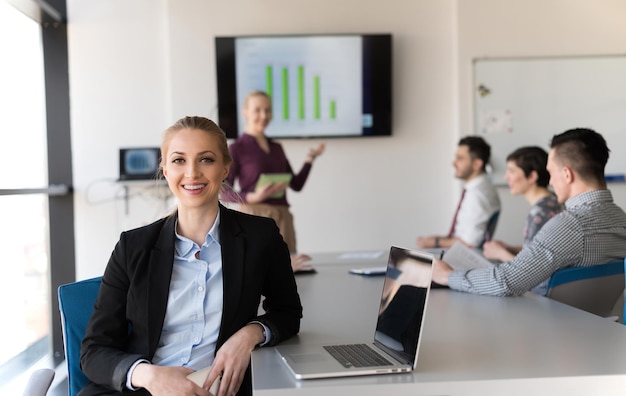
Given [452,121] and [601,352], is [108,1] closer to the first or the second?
[452,121]

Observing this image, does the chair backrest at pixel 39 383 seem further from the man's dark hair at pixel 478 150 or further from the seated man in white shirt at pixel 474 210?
the man's dark hair at pixel 478 150

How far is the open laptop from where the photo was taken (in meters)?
1.38

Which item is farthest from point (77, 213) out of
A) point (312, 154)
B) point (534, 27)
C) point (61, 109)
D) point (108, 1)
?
point (534, 27)

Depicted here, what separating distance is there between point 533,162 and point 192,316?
2.49 metres

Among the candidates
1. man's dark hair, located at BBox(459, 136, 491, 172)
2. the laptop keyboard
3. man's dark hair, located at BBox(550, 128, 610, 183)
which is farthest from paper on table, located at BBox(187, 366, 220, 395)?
man's dark hair, located at BBox(459, 136, 491, 172)

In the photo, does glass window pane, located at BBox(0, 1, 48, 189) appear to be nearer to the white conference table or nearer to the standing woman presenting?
the standing woman presenting

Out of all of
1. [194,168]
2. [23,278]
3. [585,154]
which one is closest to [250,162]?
[23,278]

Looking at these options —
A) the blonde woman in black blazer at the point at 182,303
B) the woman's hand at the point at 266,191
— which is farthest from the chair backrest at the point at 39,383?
the woman's hand at the point at 266,191

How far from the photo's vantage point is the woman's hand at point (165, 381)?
156cm

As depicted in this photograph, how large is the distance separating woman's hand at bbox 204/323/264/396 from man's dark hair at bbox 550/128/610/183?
1.58 meters

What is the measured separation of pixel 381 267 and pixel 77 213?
11.4 feet

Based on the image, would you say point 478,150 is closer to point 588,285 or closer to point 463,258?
point 463,258

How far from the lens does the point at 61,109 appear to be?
5773mm

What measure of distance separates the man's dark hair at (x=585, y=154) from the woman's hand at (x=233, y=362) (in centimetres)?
158
